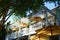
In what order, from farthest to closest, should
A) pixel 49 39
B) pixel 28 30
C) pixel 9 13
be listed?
pixel 28 30 < pixel 49 39 < pixel 9 13

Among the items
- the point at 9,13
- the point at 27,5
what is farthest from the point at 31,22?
the point at 27,5

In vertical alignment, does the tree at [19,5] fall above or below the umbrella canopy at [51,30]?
above

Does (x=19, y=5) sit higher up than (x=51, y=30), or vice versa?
(x=19, y=5)

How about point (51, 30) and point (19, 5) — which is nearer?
point (19, 5)

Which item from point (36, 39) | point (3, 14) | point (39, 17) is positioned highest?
point (39, 17)

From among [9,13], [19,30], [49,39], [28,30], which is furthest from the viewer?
[19,30]

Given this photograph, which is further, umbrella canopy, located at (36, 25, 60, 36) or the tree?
umbrella canopy, located at (36, 25, 60, 36)

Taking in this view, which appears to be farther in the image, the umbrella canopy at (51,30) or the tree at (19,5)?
the umbrella canopy at (51,30)

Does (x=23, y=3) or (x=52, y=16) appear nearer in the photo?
(x=23, y=3)

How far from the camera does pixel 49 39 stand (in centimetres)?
1548

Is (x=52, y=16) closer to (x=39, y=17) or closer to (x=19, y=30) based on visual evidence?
(x=39, y=17)

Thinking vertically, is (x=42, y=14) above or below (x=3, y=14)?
above

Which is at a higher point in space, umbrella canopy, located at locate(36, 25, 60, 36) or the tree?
the tree

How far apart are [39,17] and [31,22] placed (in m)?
2.59
